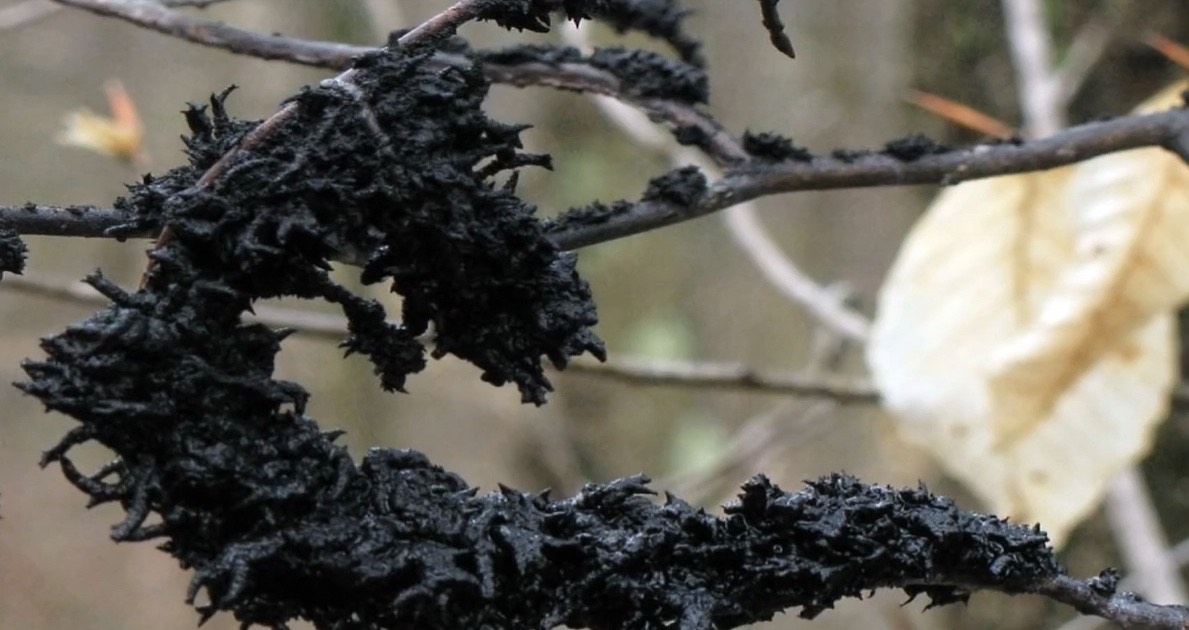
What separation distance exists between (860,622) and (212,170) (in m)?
2.09

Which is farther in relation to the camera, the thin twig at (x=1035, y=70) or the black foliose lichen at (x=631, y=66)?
the thin twig at (x=1035, y=70)

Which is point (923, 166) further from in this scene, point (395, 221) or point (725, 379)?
point (725, 379)

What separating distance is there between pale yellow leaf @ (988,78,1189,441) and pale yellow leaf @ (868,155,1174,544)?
2 centimetres

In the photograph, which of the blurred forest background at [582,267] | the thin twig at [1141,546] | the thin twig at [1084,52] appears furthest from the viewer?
the blurred forest background at [582,267]

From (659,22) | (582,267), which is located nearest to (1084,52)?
(659,22)

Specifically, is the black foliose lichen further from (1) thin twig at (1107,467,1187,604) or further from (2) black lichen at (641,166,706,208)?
(1) thin twig at (1107,467,1187,604)

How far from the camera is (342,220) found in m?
0.29

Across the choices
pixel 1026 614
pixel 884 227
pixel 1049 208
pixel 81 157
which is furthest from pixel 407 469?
pixel 884 227

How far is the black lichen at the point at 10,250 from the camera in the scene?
0.28 metres

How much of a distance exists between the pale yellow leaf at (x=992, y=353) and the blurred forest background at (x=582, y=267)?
0.78 meters

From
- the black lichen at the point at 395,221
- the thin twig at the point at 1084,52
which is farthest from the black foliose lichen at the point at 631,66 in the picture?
the thin twig at the point at 1084,52

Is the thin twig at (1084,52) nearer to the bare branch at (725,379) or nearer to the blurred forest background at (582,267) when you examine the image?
the bare branch at (725,379)

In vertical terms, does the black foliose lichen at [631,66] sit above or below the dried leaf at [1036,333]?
below

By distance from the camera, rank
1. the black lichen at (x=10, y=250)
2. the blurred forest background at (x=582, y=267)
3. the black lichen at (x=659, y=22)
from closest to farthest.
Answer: the black lichen at (x=10, y=250), the black lichen at (x=659, y=22), the blurred forest background at (x=582, y=267)
